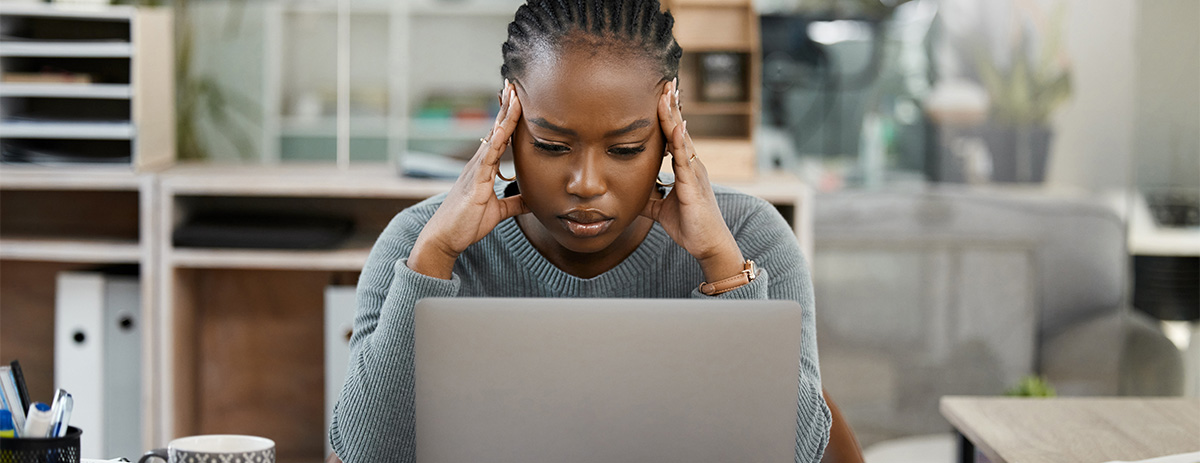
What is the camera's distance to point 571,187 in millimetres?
1084

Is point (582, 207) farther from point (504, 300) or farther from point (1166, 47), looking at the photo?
point (1166, 47)

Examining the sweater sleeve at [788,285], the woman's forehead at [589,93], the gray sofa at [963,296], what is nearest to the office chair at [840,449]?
the sweater sleeve at [788,285]

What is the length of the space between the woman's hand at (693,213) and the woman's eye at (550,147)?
0.12m

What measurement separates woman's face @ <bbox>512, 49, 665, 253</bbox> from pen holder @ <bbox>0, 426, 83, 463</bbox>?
0.52 m

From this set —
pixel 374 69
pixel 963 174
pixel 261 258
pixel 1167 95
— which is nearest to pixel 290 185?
pixel 261 258

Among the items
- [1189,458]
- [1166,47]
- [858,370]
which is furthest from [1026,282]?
[1189,458]

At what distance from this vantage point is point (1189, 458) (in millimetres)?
968

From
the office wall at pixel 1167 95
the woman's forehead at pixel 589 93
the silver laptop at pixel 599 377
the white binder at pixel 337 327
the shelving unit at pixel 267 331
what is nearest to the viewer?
the silver laptop at pixel 599 377

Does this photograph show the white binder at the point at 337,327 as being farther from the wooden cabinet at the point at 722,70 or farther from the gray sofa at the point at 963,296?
the gray sofa at the point at 963,296

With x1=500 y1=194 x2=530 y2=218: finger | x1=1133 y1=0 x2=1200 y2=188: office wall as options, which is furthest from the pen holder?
x1=1133 y1=0 x2=1200 y2=188: office wall

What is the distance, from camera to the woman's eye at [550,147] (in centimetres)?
108

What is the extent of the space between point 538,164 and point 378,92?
2398mm

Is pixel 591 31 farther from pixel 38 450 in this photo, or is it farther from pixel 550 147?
pixel 38 450

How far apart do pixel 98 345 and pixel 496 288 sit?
149 centimetres
